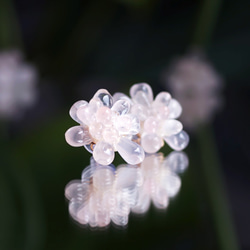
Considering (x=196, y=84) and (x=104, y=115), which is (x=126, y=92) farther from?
(x=104, y=115)

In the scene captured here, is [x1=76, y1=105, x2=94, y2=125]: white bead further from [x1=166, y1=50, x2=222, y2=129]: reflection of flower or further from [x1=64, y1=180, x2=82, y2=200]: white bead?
[x1=166, y1=50, x2=222, y2=129]: reflection of flower

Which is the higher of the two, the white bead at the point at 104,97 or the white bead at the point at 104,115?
the white bead at the point at 104,97

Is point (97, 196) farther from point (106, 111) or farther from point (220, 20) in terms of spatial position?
point (220, 20)

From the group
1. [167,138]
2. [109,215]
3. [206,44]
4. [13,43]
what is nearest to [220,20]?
[206,44]

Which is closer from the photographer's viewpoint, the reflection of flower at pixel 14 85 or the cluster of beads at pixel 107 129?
the cluster of beads at pixel 107 129

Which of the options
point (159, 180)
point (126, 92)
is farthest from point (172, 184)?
point (126, 92)

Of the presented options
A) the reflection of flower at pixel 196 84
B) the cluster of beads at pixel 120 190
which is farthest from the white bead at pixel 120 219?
the reflection of flower at pixel 196 84

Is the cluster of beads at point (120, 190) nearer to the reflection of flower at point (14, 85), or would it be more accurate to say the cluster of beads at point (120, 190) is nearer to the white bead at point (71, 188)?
the white bead at point (71, 188)

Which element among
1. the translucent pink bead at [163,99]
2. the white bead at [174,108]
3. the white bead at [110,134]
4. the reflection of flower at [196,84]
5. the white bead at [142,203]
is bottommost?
the white bead at [142,203]
